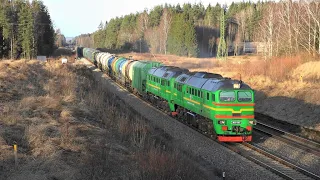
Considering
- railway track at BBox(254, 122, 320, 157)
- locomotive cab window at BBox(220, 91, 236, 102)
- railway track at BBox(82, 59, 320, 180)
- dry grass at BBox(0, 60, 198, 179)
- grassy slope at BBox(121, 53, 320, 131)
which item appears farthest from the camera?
grassy slope at BBox(121, 53, 320, 131)

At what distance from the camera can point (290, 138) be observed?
18.6 meters

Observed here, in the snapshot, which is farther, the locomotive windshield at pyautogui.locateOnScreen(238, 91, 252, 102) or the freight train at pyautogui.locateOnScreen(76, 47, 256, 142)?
the locomotive windshield at pyautogui.locateOnScreen(238, 91, 252, 102)

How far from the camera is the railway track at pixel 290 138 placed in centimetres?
1631

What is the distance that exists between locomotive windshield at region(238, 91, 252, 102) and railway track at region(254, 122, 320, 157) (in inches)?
123

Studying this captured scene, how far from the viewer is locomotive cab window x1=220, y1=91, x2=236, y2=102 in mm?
16622

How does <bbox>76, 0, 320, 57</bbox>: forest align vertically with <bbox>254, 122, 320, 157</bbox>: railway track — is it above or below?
above

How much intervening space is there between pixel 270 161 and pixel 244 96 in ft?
11.7

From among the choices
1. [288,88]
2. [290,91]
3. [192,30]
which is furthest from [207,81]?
[192,30]

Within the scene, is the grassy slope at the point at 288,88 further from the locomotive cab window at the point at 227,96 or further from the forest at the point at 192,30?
the forest at the point at 192,30

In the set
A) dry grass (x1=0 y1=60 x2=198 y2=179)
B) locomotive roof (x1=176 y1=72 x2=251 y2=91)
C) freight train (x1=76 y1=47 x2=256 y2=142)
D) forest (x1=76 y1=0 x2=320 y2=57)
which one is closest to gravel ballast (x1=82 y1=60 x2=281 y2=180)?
freight train (x1=76 y1=47 x2=256 y2=142)

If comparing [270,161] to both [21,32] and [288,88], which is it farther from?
[21,32]

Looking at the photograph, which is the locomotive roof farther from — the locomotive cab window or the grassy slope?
the grassy slope

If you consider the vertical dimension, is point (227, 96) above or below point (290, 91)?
above

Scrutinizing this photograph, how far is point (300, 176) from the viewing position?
12.7 m
